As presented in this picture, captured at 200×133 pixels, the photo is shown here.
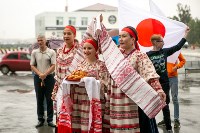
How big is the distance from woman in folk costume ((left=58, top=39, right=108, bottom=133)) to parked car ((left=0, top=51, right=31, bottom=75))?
60.2 ft

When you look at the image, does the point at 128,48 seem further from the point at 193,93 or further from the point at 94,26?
the point at 193,93

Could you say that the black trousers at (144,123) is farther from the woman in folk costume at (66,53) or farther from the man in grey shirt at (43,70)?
the man in grey shirt at (43,70)

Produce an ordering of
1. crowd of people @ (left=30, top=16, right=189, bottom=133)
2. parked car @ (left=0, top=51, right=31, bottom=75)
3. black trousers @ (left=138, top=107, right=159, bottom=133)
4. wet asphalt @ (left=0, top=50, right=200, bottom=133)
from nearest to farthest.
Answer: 1. crowd of people @ (left=30, top=16, right=189, bottom=133)
2. black trousers @ (left=138, top=107, right=159, bottom=133)
3. wet asphalt @ (left=0, top=50, right=200, bottom=133)
4. parked car @ (left=0, top=51, right=31, bottom=75)

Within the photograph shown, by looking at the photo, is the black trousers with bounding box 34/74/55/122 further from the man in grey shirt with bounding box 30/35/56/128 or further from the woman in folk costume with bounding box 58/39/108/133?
the woman in folk costume with bounding box 58/39/108/133

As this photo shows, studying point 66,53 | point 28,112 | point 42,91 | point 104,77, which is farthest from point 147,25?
point 28,112

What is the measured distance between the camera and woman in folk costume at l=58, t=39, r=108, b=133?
16.0ft

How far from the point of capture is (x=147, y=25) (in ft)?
21.7

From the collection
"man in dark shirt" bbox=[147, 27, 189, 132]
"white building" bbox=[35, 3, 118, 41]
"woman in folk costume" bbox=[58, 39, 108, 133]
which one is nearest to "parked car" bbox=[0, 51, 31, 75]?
"man in dark shirt" bbox=[147, 27, 189, 132]

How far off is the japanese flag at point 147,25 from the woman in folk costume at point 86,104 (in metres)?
1.28

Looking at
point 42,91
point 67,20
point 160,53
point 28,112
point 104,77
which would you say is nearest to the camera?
point 104,77

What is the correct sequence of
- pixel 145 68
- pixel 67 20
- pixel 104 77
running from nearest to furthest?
pixel 145 68 < pixel 104 77 < pixel 67 20

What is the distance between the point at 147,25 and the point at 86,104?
222 cm

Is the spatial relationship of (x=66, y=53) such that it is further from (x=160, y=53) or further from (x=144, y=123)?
(x=144, y=123)

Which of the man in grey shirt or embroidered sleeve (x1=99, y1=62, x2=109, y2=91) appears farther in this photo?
the man in grey shirt
